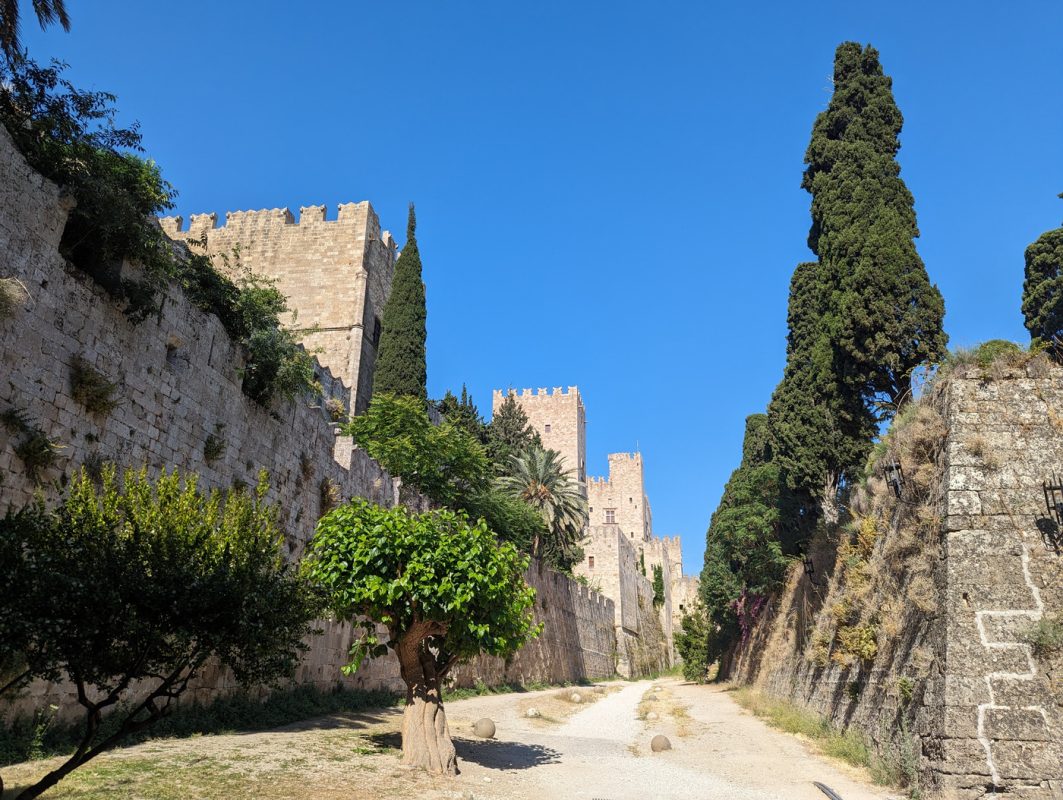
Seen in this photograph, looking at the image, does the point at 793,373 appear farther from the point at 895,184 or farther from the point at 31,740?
the point at 31,740

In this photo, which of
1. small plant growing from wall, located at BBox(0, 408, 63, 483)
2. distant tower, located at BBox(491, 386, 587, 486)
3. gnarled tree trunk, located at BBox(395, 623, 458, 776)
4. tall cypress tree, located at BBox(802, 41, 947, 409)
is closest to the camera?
small plant growing from wall, located at BBox(0, 408, 63, 483)

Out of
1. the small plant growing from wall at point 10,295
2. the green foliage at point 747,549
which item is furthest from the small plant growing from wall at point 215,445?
the green foliage at point 747,549

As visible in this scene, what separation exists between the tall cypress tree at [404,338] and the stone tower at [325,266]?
202 cm

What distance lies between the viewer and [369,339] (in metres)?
35.1

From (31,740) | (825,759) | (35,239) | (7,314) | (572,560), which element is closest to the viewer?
(31,740)

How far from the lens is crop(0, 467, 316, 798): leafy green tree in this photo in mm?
4652

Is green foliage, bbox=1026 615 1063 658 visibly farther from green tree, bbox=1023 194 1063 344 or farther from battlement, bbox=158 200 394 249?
battlement, bbox=158 200 394 249

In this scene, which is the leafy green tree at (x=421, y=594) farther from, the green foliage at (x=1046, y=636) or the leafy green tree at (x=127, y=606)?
the green foliage at (x=1046, y=636)

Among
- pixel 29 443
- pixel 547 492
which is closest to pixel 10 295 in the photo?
pixel 29 443

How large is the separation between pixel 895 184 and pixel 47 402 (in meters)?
17.2

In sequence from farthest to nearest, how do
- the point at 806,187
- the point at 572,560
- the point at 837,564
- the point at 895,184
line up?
the point at 572,560 < the point at 806,187 < the point at 895,184 < the point at 837,564

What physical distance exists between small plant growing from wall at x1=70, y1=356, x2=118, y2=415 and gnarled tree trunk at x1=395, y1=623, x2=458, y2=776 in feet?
17.2

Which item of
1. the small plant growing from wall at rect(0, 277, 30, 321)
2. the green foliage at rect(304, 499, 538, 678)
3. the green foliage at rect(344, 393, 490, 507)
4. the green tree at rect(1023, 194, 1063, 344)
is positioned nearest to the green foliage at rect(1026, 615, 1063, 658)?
the green foliage at rect(304, 499, 538, 678)

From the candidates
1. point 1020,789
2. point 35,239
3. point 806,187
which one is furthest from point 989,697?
point 806,187
